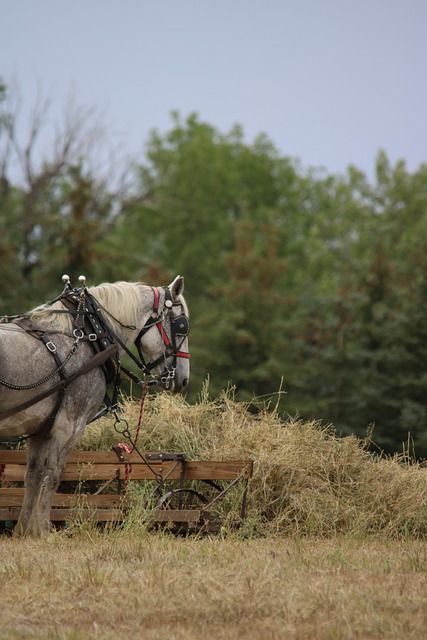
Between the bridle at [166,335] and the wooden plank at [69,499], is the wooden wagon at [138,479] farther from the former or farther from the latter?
the bridle at [166,335]

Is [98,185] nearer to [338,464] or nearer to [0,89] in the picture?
[0,89]

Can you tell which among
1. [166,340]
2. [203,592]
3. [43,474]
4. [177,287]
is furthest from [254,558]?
[177,287]

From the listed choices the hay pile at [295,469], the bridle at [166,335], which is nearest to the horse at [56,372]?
the bridle at [166,335]

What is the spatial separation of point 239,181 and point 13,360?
3632 centimetres

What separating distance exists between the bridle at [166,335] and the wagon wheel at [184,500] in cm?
96

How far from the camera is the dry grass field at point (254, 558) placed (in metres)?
5.05

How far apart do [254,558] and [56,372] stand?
2259mm

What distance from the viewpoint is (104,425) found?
9891mm

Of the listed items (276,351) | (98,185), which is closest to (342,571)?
(276,351)

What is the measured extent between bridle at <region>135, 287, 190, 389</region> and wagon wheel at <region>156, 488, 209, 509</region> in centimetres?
96

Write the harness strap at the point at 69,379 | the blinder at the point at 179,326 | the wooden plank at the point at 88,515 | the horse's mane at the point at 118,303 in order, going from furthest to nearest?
the blinder at the point at 179,326 → the horse's mane at the point at 118,303 → the wooden plank at the point at 88,515 → the harness strap at the point at 69,379

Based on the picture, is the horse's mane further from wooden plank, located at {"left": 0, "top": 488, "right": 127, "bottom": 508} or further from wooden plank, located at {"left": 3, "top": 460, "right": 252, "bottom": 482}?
wooden plank, located at {"left": 0, "top": 488, "right": 127, "bottom": 508}

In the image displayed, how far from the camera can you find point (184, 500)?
30.0 ft

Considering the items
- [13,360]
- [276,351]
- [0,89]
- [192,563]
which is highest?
[0,89]
